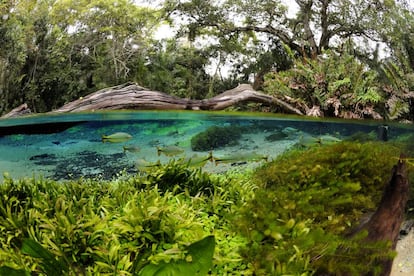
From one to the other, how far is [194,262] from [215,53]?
106 cm

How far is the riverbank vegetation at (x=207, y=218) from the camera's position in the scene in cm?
146

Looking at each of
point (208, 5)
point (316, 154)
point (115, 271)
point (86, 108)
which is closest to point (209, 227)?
point (115, 271)

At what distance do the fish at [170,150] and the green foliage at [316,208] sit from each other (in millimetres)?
343

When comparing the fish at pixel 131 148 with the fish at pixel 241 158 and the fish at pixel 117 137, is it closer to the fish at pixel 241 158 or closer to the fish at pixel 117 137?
the fish at pixel 117 137

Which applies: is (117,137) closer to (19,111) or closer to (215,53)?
(19,111)

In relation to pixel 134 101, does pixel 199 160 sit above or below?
below

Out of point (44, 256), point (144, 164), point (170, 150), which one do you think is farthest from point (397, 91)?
point (44, 256)

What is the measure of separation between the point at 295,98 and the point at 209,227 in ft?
2.25

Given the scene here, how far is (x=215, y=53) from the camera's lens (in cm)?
203

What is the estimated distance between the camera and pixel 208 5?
205 cm

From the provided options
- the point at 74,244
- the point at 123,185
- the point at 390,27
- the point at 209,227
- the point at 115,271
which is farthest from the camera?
the point at 390,27

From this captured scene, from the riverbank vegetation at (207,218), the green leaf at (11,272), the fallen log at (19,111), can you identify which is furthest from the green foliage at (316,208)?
the fallen log at (19,111)

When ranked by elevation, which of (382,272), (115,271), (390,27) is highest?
(390,27)

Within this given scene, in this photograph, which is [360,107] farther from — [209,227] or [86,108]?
[86,108]
